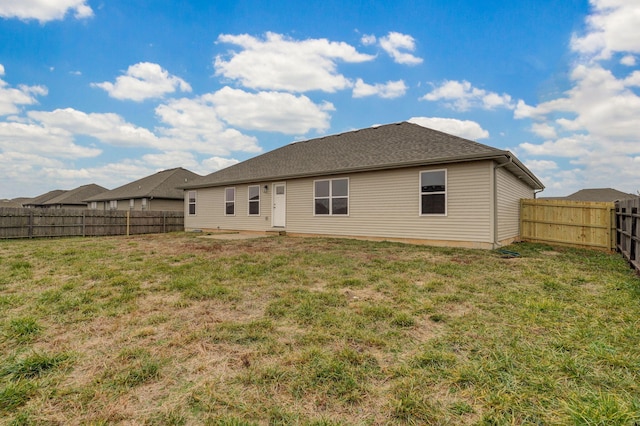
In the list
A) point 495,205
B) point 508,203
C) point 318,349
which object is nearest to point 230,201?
point 495,205

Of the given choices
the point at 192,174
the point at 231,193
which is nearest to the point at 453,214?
the point at 231,193

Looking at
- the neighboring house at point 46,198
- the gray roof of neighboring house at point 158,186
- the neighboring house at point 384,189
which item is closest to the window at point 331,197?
the neighboring house at point 384,189

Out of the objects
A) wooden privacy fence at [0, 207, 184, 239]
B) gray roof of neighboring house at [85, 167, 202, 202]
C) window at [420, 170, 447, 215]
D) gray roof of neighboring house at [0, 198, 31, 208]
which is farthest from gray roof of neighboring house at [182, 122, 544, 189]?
gray roof of neighboring house at [0, 198, 31, 208]

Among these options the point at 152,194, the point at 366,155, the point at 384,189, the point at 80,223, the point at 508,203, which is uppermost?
the point at 366,155

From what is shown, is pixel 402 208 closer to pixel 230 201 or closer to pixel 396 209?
pixel 396 209

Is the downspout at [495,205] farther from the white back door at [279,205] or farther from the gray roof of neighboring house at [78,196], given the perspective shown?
the gray roof of neighboring house at [78,196]

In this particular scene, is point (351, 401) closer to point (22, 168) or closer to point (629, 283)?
point (629, 283)

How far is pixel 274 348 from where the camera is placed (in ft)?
8.85

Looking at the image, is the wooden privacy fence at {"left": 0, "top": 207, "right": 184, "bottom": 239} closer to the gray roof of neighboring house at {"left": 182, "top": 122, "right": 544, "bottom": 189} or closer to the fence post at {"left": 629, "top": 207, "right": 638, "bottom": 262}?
the gray roof of neighboring house at {"left": 182, "top": 122, "right": 544, "bottom": 189}

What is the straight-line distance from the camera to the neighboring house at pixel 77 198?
104 feet

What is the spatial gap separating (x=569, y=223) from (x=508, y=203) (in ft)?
6.59

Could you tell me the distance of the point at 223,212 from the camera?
15766 mm

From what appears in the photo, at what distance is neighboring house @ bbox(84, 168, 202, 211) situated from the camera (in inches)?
887

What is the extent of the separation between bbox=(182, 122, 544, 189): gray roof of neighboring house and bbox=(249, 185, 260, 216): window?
52 centimetres
